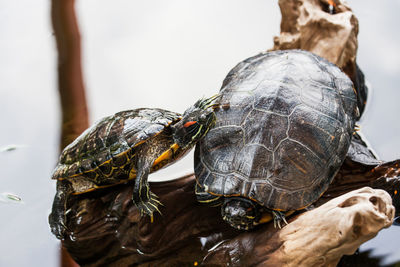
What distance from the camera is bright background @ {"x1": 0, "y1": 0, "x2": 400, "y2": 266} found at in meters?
2.96

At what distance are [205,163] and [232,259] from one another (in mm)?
511

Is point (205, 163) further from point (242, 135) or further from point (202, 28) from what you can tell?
point (202, 28)

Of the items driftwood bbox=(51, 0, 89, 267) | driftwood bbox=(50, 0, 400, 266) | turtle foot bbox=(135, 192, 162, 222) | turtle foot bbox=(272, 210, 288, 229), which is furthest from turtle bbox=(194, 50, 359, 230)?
driftwood bbox=(51, 0, 89, 267)

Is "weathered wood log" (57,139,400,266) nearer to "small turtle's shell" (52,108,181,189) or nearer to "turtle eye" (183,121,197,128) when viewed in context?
"small turtle's shell" (52,108,181,189)

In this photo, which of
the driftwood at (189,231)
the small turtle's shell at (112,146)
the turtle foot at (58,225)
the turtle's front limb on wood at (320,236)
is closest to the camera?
the turtle's front limb on wood at (320,236)

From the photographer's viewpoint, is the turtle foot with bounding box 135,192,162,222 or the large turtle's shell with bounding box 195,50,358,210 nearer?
the large turtle's shell with bounding box 195,50,358,210

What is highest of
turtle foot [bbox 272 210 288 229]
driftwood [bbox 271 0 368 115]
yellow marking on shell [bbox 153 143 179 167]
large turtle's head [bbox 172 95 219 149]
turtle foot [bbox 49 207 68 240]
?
driftwood [bbox 271 0 368 115]

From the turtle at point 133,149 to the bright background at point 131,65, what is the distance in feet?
1.63

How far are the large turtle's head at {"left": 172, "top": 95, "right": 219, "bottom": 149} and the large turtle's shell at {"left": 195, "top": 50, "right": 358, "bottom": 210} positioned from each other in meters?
0.06

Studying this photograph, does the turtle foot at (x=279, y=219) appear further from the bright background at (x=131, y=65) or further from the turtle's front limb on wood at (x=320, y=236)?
the bright background at (x=131, y=65)

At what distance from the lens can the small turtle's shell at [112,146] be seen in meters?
2.24

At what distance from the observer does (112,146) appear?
2258 millimetres

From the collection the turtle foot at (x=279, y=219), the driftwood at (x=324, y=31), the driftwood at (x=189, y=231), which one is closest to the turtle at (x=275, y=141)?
the turtle foot at (x=279, y=219)

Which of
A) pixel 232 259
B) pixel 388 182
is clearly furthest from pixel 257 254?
pixel 388 182
